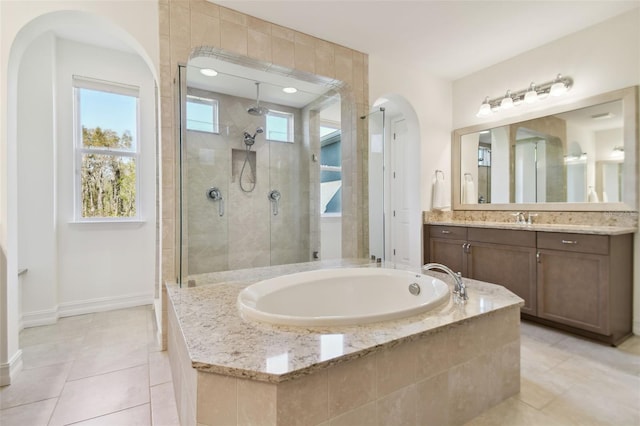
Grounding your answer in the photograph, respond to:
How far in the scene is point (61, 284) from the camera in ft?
9.44

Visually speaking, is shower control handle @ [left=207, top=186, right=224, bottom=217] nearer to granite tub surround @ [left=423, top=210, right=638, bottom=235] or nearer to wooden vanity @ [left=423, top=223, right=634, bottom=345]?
granite tub surround @ [left=423, top=210, right=638, bottom=235]

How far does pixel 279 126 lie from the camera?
3262mm

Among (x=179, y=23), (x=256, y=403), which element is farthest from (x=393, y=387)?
(x=179, y=23)

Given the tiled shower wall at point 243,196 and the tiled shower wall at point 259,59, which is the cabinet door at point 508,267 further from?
the tiled shower wall at point 243,196

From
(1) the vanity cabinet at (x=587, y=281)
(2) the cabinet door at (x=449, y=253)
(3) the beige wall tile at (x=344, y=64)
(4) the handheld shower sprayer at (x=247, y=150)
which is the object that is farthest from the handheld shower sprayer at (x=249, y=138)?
(1) the vanity cabinet at (x=587, y=281)

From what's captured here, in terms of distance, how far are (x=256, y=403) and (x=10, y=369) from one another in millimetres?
1821

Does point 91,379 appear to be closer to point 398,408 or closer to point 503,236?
point 398,408

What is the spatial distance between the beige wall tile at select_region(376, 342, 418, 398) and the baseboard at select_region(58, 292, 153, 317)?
9.63ft

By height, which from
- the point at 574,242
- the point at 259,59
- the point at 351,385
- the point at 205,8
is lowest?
the point at 351,385

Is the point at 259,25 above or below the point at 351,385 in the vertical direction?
above

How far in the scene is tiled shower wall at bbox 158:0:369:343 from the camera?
219 cm

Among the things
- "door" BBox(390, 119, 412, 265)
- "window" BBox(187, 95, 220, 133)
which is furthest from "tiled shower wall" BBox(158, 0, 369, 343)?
"door" BBox(390, 119, 412, 265)

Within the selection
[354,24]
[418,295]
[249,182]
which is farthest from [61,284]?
[354,24]

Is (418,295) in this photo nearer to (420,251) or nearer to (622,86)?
(420,251)
